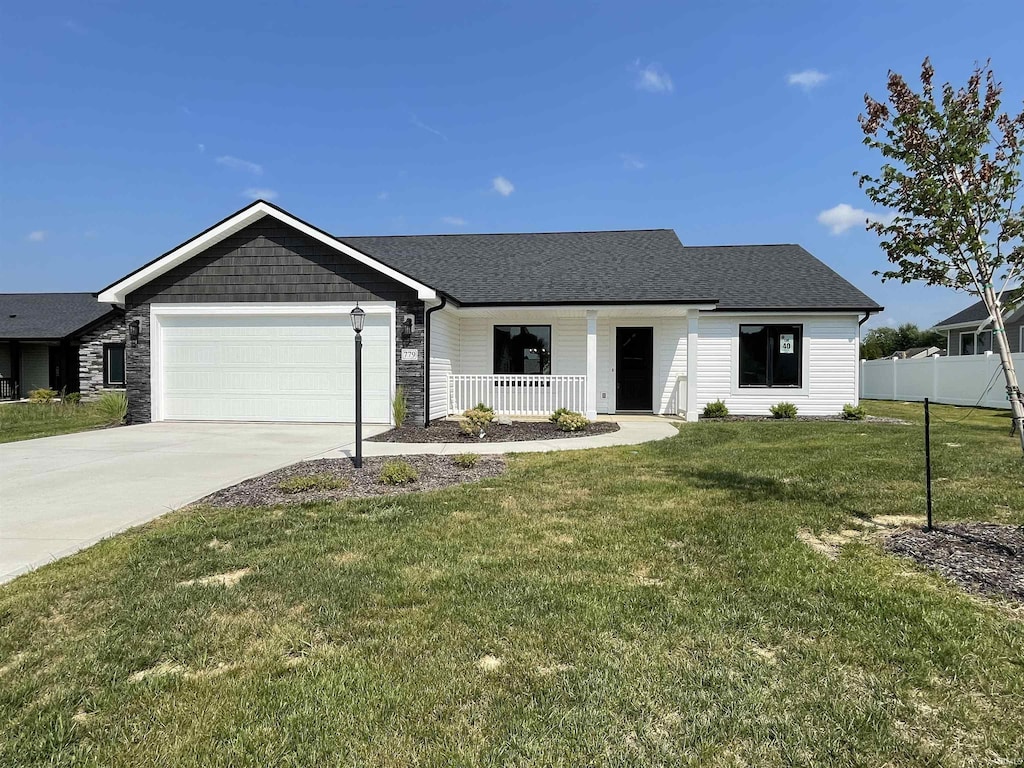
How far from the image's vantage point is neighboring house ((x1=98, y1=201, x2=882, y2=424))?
11766mm

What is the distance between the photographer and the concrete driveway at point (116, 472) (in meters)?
4.33

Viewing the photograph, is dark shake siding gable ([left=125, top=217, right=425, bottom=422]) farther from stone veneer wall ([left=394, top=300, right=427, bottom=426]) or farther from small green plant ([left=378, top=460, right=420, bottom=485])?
small green plant ([left=378, top=460, right=420, bottom=485])

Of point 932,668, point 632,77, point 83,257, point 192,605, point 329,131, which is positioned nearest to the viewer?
point 932,668

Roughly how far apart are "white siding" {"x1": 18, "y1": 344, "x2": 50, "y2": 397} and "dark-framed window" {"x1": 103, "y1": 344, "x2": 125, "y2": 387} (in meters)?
3.80

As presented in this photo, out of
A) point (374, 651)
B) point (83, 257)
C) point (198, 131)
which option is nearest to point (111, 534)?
point (374, 651)

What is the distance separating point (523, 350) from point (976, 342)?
21010mm

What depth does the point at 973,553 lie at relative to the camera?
Result: 3736mm

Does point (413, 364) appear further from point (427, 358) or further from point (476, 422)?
point (476, 422)

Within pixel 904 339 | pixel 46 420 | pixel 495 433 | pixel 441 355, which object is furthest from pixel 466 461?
pixel 904 339

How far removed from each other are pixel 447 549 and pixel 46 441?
372 inches

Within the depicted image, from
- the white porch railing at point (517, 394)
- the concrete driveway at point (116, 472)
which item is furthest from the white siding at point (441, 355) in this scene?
the concrete driveway at point (116, 472)

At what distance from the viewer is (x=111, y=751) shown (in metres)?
1.87

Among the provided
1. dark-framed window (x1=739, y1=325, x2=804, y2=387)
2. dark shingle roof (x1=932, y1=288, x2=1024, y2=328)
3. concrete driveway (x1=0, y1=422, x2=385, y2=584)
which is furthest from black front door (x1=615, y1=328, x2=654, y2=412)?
dark shingle roof (x1=932, y1=288, x2=1024, y2=328)

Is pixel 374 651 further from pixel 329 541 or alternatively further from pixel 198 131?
pixel 198 131
